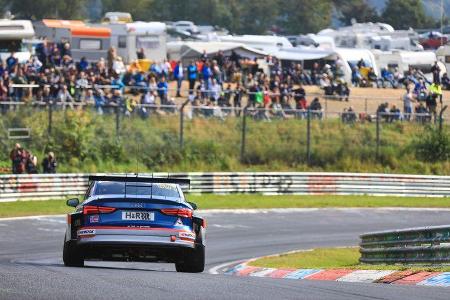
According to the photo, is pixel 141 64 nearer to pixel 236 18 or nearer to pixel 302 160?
pixel 302 160

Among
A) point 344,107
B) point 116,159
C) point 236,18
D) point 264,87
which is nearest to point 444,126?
point 344,107

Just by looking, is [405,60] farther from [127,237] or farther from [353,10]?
[353,10]

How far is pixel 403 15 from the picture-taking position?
92.2 metres

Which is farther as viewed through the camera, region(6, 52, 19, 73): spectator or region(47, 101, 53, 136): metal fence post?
region(6, 52, 19, 73): spectator

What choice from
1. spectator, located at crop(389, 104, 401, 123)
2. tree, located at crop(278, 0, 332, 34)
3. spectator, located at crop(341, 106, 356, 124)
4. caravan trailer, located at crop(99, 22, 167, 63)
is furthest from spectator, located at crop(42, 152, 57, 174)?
tree, located at crop(278, 0, 332, 34)

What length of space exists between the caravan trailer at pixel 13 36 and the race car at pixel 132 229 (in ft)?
90.9

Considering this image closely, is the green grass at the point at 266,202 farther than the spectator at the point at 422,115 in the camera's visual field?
No

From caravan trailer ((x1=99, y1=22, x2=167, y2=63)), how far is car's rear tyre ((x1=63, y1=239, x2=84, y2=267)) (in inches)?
1442

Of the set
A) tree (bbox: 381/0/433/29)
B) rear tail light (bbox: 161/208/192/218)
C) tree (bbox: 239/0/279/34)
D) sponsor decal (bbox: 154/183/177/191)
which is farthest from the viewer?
tree (bbox: 239/0/279/34)

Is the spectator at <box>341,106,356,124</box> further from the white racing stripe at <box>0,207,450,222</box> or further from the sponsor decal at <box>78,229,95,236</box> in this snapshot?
the sponsor decal at <box>78,229,95,236</box>

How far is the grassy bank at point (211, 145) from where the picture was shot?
119 ft

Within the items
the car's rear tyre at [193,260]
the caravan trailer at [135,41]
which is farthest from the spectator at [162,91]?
the car's rear tyre at [193,260]

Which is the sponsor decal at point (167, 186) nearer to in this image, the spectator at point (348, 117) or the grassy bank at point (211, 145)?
the grassy bank at point (211, 145)

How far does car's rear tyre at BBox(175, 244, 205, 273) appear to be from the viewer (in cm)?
1585
